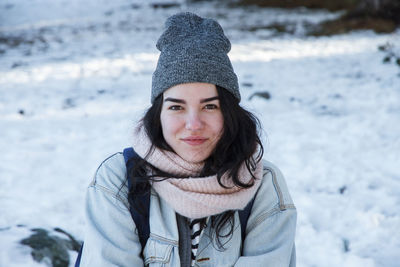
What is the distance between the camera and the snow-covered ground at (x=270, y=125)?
2932 millimetres

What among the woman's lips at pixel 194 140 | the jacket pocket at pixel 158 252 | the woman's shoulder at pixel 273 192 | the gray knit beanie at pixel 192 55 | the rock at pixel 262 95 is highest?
the gray knit beanie at pixel 192 55

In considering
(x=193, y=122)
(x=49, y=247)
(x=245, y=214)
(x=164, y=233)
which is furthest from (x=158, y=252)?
(x=49, y=247)

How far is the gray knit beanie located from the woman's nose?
150mm

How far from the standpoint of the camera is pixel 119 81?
6.53m

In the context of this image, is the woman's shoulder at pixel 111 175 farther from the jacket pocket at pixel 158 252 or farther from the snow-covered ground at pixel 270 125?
the snow-covered ground at pixel 270 125

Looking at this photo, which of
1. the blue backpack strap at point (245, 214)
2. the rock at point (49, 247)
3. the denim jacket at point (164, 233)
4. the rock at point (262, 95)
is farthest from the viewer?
the rock at point (262, 95)

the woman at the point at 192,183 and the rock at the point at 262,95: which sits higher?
the woman at the point at 192,183

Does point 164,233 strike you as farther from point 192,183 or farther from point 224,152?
point 224,152

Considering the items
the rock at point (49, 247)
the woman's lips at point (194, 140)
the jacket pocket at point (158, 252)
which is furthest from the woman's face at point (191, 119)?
the rock at point (49, 247)

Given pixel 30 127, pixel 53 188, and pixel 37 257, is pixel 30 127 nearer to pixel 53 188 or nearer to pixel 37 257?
pixel 53 188

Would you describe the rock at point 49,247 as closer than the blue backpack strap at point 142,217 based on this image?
No

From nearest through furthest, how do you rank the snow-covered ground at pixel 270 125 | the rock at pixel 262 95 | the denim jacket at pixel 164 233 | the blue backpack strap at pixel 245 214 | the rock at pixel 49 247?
the denim jacket at pixel 164 233, the blue backpack strap at pixel 245 214, the rock at pixel 49 247, the snow-covered ground at pixel 270 125, the rock at pixel 262 95

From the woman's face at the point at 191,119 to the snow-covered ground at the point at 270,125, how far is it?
1088 mm

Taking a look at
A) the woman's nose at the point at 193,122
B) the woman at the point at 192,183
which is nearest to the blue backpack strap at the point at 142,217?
the woman at the point at 192,183
